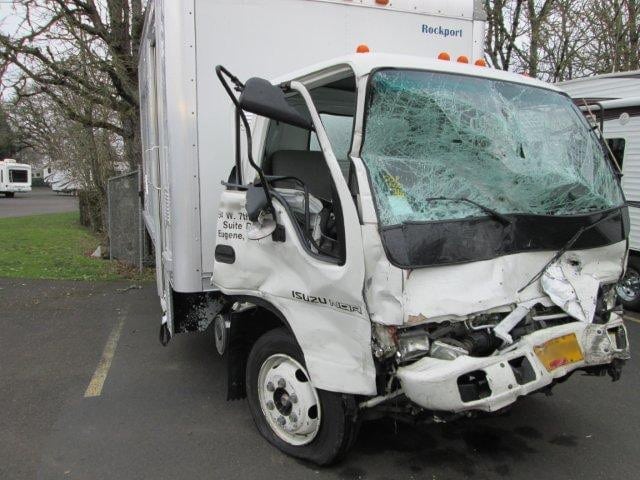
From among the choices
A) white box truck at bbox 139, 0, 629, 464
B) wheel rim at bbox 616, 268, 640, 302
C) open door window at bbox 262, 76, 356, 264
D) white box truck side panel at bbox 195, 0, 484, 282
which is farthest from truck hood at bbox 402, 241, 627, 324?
wheel rim at bbox 616, 268, 640, 302

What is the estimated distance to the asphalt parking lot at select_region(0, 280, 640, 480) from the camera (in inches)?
135

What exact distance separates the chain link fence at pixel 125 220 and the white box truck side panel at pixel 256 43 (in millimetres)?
6362

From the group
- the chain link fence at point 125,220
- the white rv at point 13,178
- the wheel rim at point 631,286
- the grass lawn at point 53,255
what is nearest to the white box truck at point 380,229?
the wheel rim at point 631,286

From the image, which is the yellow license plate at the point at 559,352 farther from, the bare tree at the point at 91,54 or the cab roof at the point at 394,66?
the bare tree at the point at 91,54

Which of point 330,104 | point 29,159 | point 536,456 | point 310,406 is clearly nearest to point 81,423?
point 310,406

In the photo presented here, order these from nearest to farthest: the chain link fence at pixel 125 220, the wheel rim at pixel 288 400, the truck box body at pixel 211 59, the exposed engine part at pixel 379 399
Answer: the exposed engine part at pixel 379 399 < the wheel rim at pixel 288 400 < the truck box body at pixel 211 59 < the chain link fence at pixel 125 220

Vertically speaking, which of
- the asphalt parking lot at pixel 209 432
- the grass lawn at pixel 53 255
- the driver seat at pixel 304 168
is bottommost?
the asphalt parking lot at pixel 209 432

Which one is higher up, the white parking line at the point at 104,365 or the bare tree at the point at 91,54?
the bare tree at the point at 91,54

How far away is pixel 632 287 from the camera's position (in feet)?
25.3

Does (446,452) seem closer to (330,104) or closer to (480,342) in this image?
(480,342)

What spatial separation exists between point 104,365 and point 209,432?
1.89m

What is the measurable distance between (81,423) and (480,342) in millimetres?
2967

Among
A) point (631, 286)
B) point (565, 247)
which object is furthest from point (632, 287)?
point (565, 247)

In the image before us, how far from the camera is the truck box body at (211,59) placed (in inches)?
155
